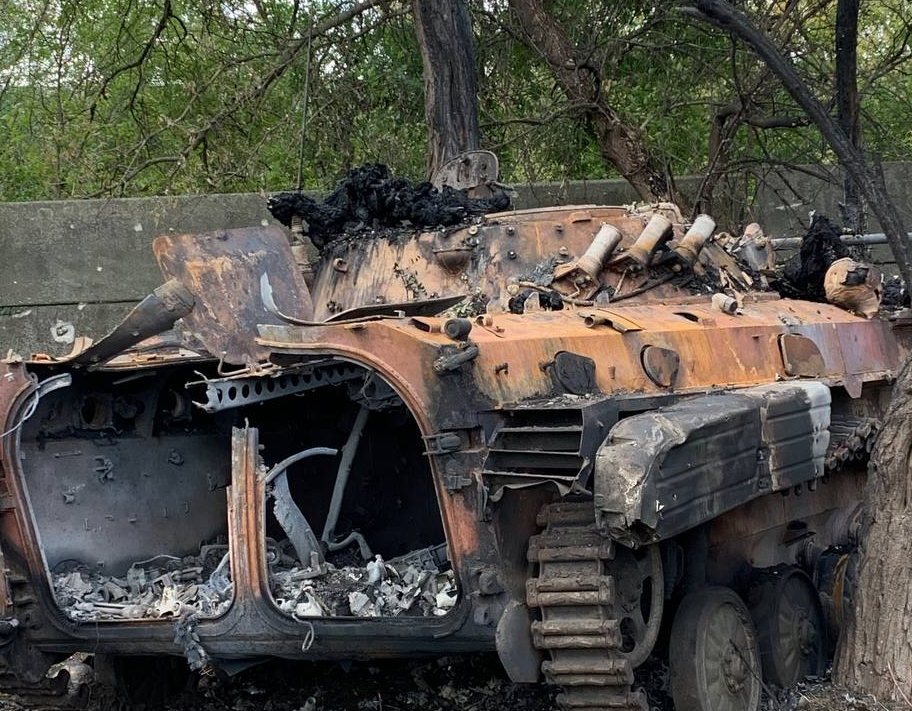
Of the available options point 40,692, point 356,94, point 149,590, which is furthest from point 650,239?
point 356,94

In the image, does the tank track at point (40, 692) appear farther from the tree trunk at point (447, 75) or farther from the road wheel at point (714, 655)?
the tree trunk at point (447, 75)

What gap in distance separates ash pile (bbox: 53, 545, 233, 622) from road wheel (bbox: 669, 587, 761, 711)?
5.99 ft

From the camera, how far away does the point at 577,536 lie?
5.14 metres

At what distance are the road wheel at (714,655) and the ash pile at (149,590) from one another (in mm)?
1826

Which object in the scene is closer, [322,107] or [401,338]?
[401,338]

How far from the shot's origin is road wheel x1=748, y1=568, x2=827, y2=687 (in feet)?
21.0

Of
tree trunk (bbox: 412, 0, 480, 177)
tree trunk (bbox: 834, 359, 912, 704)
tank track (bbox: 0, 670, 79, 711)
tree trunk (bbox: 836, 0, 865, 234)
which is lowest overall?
tank track (bbox: 0, 670, 79, 711)

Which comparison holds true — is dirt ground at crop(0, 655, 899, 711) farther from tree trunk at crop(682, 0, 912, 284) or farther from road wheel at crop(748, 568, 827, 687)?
tree trunk at crop(682, 0, 912, 284)

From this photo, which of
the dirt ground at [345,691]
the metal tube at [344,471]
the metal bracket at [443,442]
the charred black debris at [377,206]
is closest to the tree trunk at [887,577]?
the dirt ground at [345,691]

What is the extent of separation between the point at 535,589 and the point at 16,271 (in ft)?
24.8

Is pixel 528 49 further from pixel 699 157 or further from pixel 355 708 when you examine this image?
pixel 355 708

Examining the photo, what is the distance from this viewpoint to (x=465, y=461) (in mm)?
5230

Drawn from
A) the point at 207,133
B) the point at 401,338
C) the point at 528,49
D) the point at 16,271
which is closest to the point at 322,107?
the point at 207,133

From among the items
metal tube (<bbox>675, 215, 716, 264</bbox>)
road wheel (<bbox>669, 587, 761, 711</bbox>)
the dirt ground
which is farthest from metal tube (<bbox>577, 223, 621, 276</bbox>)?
the dirt ground
